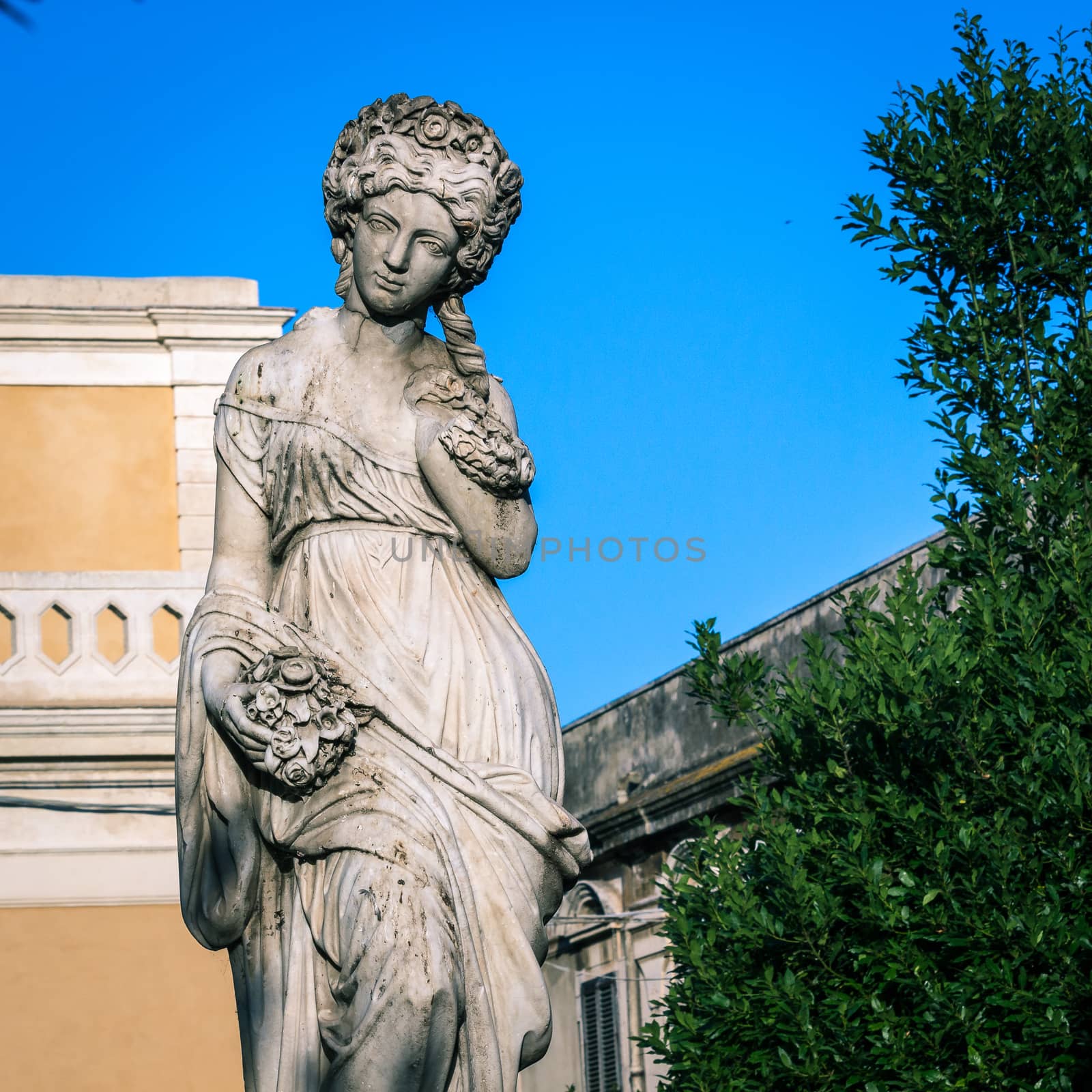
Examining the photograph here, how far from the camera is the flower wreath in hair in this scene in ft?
17.1

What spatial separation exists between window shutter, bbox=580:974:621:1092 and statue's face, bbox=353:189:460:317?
67.3ft

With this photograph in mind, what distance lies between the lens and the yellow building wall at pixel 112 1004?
594 inches

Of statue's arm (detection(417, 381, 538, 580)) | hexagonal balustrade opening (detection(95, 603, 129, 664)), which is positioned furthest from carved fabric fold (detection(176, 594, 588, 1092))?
hexagonal balustrade opening (detection(95, 603, 129, 664))

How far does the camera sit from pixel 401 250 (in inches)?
207

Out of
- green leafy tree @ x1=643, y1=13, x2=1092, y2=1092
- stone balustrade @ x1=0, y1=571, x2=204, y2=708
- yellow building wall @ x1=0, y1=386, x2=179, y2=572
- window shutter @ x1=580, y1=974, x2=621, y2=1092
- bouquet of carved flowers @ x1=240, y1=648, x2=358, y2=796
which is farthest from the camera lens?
window shutter @ x1=580, y1=974, x2=621, y2=1092

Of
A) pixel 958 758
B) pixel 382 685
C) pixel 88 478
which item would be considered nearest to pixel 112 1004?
pixel 88 478

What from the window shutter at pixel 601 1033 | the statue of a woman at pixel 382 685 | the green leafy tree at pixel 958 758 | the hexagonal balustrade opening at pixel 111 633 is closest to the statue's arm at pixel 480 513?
the statue of a woman at pixel 382 685

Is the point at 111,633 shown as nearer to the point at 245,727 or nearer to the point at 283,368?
the point at 283,368

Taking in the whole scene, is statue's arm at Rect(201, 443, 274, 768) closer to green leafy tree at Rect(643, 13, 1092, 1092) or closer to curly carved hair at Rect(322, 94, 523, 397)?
curly carved hair at Rect(322, 94, 523, 397)

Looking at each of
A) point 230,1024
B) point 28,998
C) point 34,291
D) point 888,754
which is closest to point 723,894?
point 888,754

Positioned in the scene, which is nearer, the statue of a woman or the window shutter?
the statue of a woman

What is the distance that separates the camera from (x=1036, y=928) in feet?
31.6

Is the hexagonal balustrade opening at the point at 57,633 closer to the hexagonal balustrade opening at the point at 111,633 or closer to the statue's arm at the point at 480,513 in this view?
the hexagonal balustrade opening at the point at 111,633

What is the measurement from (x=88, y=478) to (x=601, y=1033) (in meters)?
9.91
